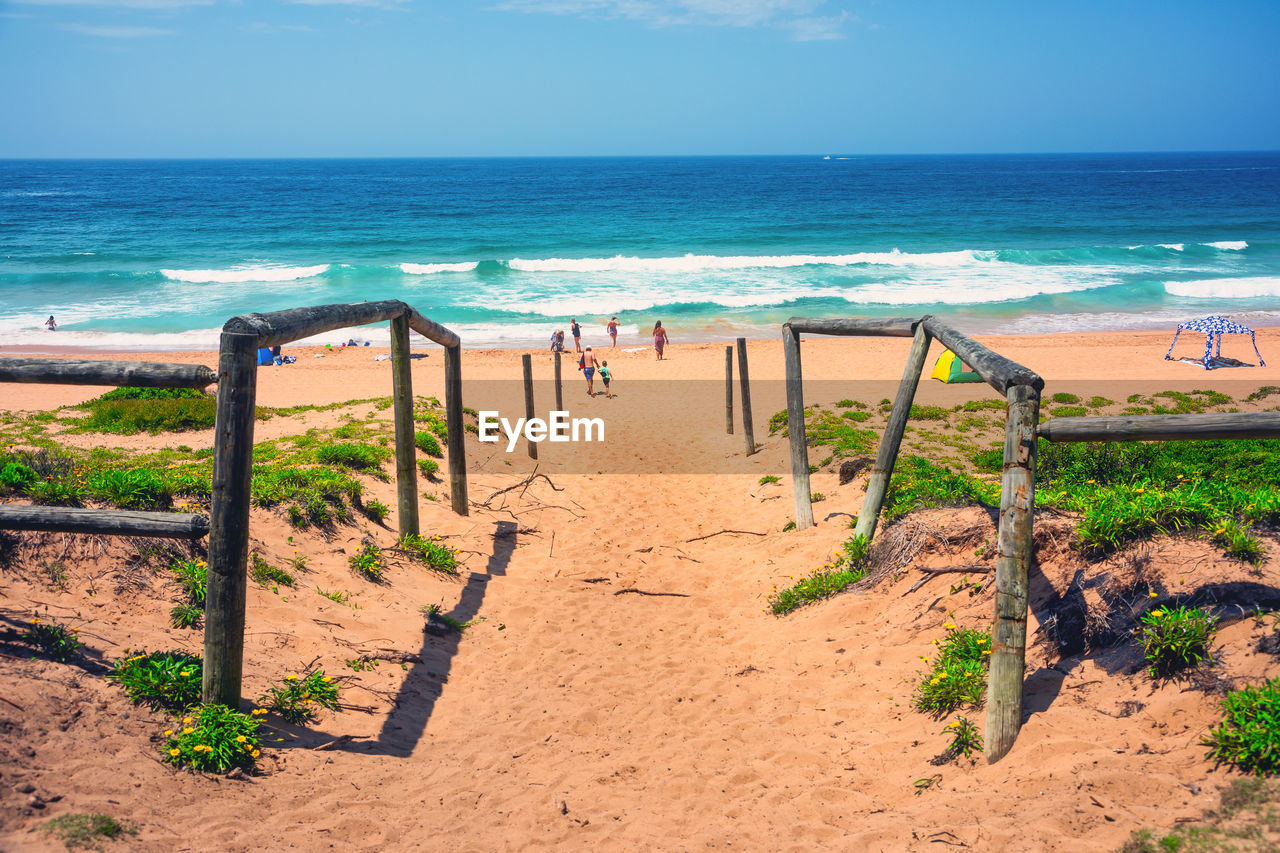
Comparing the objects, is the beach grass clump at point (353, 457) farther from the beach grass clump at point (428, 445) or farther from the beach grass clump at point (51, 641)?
the beach grass clump at point (51, 641)

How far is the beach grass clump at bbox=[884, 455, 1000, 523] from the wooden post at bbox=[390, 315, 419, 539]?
4453 millimetres

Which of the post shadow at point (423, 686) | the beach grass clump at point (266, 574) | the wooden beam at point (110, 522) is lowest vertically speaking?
the post shadow at point (423, 686)

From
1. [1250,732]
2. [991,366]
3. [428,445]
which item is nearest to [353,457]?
[428,445]

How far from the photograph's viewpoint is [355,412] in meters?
Result: 11.8

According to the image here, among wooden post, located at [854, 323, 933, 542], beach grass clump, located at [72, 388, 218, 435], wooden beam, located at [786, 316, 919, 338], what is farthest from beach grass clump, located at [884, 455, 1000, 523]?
beach grass clump, located at [72, 388, 218, 435]

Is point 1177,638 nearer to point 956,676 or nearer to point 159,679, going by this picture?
point 956,676

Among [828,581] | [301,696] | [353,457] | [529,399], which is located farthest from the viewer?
[529,399]

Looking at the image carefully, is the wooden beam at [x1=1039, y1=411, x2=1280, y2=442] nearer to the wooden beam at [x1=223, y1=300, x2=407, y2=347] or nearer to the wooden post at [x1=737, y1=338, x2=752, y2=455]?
the wooden beam at [x1=223, y1=300, x2=407, y2=347]

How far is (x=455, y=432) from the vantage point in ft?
28.7

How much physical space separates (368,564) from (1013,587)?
516 centimetres

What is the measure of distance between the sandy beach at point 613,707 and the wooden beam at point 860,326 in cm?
174

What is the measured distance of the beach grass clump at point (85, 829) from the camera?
305 centimetres

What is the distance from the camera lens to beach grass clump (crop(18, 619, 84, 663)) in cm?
409

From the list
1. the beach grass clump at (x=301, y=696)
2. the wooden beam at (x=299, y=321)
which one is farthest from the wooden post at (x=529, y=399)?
the beach grass clump at (x=301, y=696)
